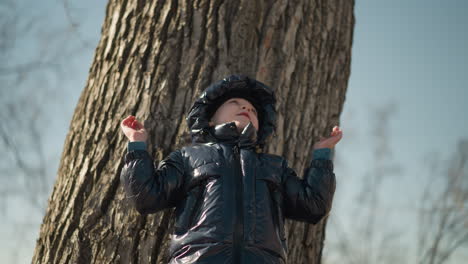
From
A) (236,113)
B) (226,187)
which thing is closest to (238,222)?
(226,187)

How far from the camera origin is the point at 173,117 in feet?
9.68

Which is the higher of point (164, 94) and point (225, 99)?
point (164, 94)

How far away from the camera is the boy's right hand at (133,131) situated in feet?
8.01

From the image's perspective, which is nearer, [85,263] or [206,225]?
[206,225]

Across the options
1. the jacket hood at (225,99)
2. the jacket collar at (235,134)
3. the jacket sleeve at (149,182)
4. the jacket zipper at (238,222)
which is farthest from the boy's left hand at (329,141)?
the jacket sleeve at (149,182)

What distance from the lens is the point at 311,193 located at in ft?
7.97

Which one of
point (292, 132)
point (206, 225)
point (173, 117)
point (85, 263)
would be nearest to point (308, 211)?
point (206, 225)

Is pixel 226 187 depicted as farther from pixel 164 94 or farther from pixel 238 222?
pixel 164 94

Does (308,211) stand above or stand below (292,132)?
below

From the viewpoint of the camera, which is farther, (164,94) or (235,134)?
(164,94)

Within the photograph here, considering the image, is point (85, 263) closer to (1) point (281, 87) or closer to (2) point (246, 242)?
(2) point (246, 242)

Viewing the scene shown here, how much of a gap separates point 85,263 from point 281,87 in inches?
67.4

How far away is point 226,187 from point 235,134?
337mm

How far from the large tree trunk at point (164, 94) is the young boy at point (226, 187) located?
0.40 metres
